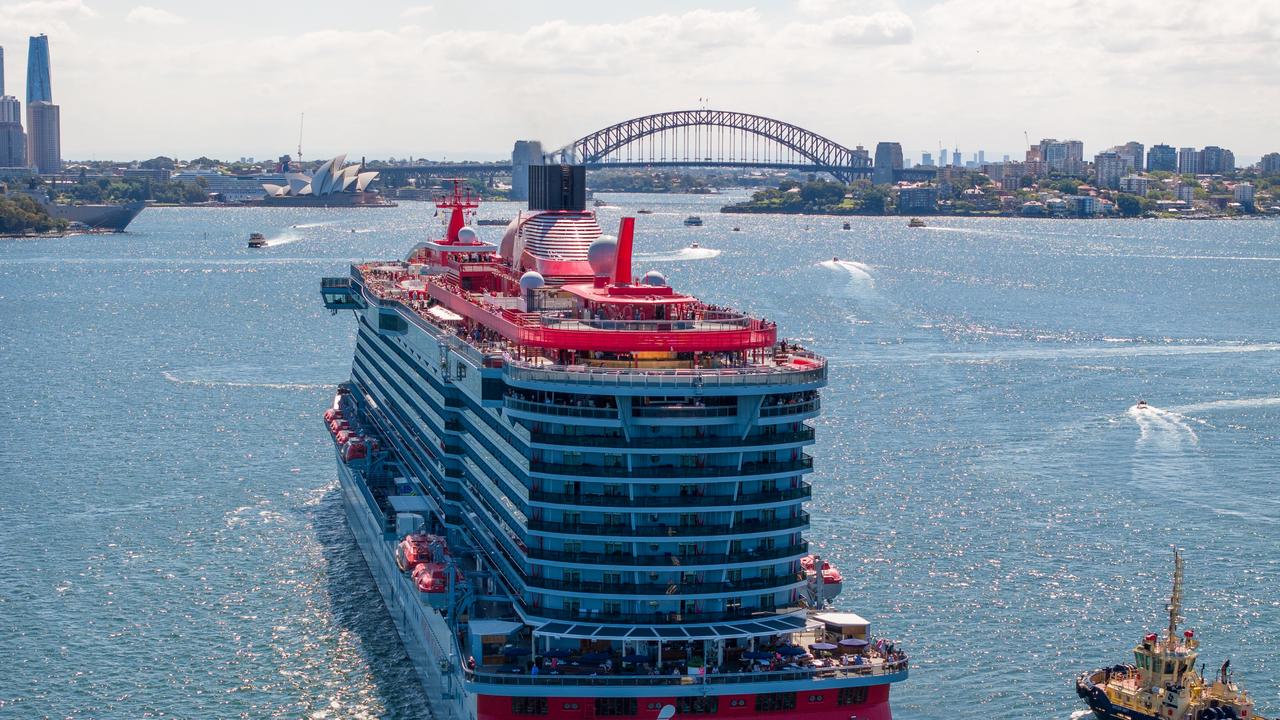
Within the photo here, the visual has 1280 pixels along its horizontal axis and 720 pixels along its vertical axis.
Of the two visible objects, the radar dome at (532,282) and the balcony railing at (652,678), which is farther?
the radar dome at (532,282)

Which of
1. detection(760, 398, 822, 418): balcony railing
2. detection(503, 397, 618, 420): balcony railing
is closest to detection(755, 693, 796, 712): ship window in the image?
detection(760, 398, 822, 418): balcony railing

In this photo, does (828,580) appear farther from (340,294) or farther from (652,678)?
(340,294)

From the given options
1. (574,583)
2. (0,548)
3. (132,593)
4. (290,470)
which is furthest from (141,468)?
(574,583)

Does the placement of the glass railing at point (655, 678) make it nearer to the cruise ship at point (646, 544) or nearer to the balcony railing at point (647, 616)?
the cruise ship at point (646, 544)

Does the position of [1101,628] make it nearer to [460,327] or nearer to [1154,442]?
[460,327]

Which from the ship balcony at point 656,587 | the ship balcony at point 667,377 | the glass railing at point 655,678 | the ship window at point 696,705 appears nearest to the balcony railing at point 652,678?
the glass railing at point 655,678

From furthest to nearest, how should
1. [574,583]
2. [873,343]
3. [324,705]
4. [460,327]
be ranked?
[873,343] → [460,327] → [324,705] → [574,583]
